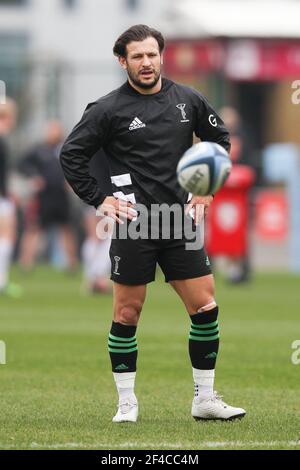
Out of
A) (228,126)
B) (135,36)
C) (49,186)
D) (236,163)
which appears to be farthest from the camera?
(49,186)

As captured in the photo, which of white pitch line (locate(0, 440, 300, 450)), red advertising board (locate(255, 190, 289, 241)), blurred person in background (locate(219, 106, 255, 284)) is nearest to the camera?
white pitch line (locate(0, 440, 300, 450))

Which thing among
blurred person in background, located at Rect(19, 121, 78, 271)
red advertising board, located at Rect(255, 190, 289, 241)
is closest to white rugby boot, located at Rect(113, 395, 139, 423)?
blurred person in background, located at Rect(19, 121, 78, 271)

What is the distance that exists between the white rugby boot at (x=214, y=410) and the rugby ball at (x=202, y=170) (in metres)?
1.23

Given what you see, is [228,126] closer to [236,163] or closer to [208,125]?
[236,163]

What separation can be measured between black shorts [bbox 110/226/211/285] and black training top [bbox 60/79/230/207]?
250mm

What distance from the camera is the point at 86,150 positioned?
26.8 feet

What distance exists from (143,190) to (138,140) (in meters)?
0.29

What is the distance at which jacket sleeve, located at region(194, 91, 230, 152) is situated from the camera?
8242mm

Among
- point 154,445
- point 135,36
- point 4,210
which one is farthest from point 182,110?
point 4,210

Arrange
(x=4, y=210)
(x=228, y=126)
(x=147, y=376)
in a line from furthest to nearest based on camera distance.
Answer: (x=228, y=126) < (x=4, y=210) < (x=147, y=376)

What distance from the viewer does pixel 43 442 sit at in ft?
24.2

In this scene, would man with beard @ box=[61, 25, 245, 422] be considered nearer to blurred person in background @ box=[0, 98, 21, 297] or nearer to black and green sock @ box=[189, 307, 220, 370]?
black and green sock @ box=[189, 307, 220, 370]
